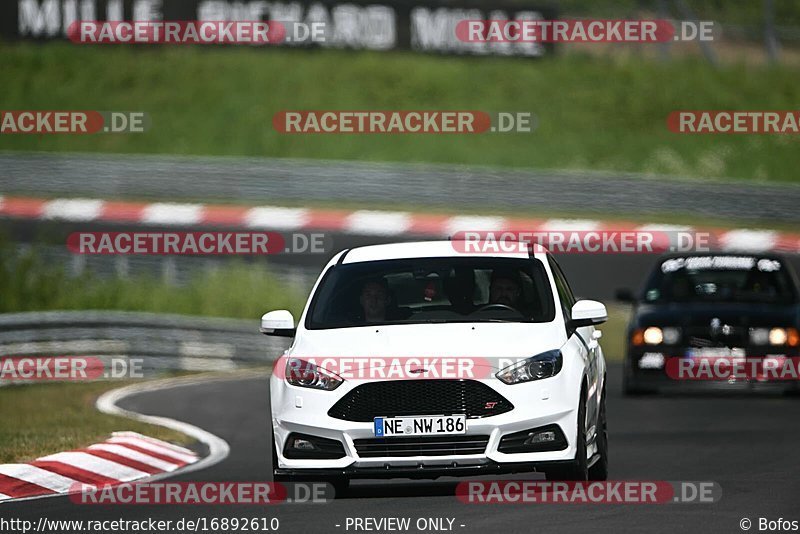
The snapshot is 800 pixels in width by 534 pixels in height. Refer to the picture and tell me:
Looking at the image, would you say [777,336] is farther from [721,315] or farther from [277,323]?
[277,323]

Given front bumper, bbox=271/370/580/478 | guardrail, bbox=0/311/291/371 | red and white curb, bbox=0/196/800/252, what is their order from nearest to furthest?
front bumper, bbox=271/370/580/478, guardrail, bbox=0/311/291/371, red and white curb, bbox=0/196/800/252

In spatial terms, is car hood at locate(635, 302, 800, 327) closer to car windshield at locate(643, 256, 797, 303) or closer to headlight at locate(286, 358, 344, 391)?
car windshield at locate(643, 256, 797, 303)

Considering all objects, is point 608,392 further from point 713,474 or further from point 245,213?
point 245,213

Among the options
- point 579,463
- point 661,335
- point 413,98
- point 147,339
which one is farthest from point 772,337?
point 413,98

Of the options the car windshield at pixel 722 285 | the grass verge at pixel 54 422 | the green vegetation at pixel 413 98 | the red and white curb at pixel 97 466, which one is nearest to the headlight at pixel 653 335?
the car windshield at pixel 722 285

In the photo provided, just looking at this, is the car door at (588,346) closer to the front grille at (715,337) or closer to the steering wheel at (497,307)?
the steering wheel at (497,307)

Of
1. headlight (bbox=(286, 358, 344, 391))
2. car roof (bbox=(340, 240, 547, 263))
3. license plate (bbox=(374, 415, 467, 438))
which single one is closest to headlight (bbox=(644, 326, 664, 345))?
car roof (bbox=(340, 240, 547, 263))

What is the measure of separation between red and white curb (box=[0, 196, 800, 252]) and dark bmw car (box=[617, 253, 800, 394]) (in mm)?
9532

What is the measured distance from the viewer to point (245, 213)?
3112cm

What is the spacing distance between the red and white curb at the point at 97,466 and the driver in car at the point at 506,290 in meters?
3.14

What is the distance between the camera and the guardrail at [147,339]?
24.4 meters

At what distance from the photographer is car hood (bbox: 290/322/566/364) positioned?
1161 cm

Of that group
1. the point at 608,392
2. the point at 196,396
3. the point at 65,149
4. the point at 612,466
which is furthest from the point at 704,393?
the point at 65,149

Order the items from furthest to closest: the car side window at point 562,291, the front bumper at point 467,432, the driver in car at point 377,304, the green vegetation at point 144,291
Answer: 1. the green vegetation at point 144,291
2. the car side window at point 562,291
3. the driver in car at point 377,304
4. the front bumper at point 467,432
